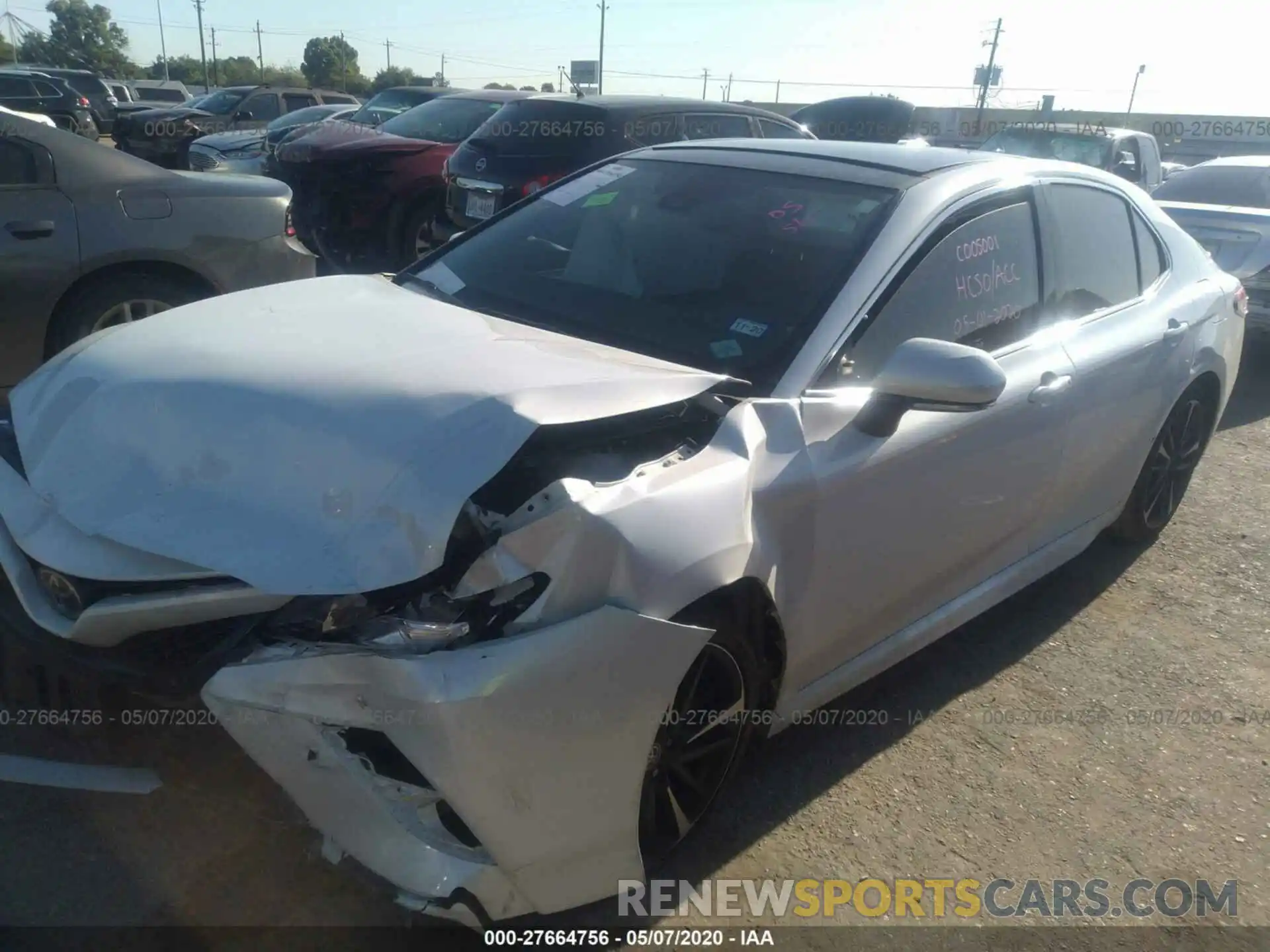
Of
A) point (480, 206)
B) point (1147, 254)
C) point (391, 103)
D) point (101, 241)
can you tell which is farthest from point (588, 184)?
point (391, 103)

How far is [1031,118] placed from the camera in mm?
34906

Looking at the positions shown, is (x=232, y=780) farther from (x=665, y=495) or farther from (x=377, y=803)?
(x=665, y=495)

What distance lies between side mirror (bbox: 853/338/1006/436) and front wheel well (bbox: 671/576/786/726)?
590 mm

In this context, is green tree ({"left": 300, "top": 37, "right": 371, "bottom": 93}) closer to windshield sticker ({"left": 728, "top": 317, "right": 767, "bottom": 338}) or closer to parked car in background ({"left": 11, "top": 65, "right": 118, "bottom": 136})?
parked car in background ({"left": 11, "top": 65, "right": 118, "bottom": 136})

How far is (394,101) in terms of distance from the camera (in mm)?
13945

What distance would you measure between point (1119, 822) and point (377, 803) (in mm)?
2091

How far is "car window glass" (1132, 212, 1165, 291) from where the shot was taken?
4.03 m

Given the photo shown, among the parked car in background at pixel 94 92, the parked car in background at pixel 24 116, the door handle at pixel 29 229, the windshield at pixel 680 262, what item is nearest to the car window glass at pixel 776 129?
the parked car in background at pixel 24 116

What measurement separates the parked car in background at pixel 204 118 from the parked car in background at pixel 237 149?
80.6 inches

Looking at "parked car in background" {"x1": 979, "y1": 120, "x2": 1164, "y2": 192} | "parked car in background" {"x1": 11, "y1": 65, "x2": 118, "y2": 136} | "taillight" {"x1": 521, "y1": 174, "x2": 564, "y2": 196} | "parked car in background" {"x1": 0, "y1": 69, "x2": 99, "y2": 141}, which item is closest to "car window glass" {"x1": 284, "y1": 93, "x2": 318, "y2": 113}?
"parked car in background" {"x1": 0, "y1": 69, "x2": 99, "y2": 141}

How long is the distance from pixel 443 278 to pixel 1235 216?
7146 mm

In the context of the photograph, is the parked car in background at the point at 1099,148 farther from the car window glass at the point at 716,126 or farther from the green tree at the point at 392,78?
the green tree at the point at 392,78

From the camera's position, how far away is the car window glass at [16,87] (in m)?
17.7

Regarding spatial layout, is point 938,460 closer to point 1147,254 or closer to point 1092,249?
point 1092,249
